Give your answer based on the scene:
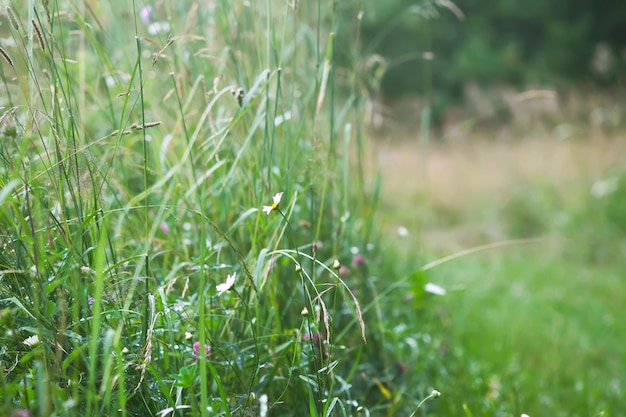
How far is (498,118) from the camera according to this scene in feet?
33.8

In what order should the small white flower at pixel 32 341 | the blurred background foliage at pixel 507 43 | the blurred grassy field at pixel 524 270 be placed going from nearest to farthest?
the small white flower at pixel 32 341
the blurred grassy field at pixel 524 270
the blurred background foliage at pixel 507 43

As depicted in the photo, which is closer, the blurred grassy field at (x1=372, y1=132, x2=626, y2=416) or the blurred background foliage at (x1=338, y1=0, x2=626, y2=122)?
the blurred grassy field at (x1=372, y1=132, x2=626, y2=416)

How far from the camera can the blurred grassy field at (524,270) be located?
2.31 metres

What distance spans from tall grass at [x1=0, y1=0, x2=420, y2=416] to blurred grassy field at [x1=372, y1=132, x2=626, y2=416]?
0.57 metres

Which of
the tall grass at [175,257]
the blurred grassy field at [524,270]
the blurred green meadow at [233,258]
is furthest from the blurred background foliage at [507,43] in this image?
the tall grass at [175,257]

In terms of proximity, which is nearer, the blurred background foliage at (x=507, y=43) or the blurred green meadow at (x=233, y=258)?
the blurred green meadow at (x=233, y=258)

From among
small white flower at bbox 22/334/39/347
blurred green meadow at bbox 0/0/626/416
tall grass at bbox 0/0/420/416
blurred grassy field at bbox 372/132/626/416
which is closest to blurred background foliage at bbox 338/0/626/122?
blurred grassy field at bbox 372/132/626/416

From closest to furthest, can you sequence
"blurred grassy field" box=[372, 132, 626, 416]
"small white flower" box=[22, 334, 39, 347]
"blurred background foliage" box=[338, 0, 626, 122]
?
"small white flower" box=[22, 334, 39, 347] → "blurred grassy field" box=[372, 132, 626, 416] → "blurred background foliage" box=[338, 0, 626, 122]

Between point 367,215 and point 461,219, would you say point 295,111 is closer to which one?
point 367,215

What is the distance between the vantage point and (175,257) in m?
1.58

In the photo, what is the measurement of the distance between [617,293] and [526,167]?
11.3 ft

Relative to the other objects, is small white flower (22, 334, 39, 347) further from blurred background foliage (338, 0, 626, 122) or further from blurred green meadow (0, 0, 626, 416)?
blurred background foliage (338, 0, 626, 122)

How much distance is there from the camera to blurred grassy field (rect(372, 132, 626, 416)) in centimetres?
231

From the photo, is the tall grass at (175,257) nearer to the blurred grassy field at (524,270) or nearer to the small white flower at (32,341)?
the small white flower at (32,341)
